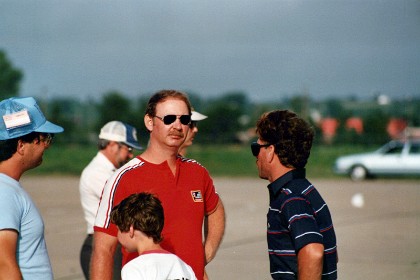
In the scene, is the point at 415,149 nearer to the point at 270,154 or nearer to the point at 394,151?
the point at 394,151

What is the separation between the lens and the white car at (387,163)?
95.1 feet

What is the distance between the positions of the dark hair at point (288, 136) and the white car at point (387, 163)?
26.1 metres

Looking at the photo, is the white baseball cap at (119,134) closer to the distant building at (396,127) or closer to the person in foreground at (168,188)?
the person in foreground at (168,188)

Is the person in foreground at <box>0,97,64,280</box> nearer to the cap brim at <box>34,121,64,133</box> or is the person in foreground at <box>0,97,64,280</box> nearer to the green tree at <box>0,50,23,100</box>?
the cap brim at <box>34,121,64,133</box>

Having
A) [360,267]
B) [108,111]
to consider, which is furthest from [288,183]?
[108,111]

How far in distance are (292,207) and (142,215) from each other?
0.71 meters

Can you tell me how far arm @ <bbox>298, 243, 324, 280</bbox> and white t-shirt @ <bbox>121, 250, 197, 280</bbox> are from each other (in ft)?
1.71

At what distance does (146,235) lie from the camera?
3.44 metres

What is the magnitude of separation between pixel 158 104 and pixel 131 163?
14.8 inches

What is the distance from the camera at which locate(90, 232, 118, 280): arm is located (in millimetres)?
3904

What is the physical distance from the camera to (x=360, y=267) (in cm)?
979

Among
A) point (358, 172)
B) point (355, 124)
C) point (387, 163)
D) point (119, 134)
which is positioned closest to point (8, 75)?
point (355, 124)

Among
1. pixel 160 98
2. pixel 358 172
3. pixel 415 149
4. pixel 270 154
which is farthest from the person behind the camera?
pixel 358 172

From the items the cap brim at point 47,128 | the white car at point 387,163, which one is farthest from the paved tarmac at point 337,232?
the cap brim at point 47,128
